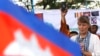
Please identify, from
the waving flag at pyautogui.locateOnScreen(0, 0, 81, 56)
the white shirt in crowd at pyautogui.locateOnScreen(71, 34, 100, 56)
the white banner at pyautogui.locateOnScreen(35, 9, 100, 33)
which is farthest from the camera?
the white banner at pyautogui.locateOnScreen(35, 9, 100, 33)

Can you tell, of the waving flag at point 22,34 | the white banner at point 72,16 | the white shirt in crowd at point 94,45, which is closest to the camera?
the waving flag at point 22,34

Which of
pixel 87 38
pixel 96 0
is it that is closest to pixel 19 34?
pixel 87 38

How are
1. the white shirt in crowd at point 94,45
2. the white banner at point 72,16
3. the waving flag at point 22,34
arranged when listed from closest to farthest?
the waving flag at point 22,34
the white shirt in crowd at point 94,45
the white banner at point 72,16

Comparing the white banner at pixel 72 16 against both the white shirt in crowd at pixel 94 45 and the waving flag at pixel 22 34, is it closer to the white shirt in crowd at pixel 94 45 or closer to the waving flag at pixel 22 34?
the white shirt in crowd at pixel 94 45

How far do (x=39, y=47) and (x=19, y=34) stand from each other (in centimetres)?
11

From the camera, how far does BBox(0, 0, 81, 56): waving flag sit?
5.28 ft

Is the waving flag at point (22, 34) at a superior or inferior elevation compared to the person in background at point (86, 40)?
superior

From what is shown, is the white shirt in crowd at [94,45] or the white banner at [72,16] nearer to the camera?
the white shirt in crowd at [94,45]

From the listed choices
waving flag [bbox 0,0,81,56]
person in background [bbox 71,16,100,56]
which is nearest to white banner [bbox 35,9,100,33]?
person in background [bbox 71,16,100,56]

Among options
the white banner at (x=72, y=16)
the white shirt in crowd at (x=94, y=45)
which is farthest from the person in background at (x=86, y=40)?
the white banner at (x=72, y=16)

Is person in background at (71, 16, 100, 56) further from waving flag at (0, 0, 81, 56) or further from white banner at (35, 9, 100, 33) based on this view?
white banner at (35, 9, 100, 33)

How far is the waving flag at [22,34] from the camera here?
1.61 metres

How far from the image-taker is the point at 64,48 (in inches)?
76.7

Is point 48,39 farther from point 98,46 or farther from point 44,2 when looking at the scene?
point 44,2
